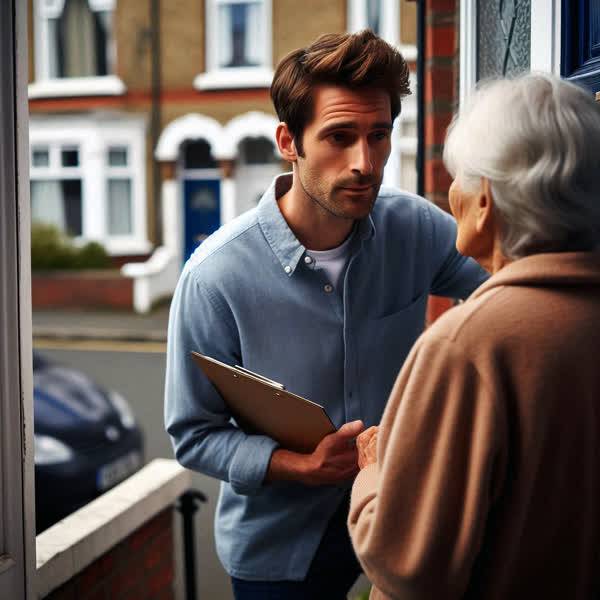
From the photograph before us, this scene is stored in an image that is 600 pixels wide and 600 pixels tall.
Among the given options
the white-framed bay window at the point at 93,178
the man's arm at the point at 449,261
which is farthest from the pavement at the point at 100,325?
the man's arm at the point at 449,261

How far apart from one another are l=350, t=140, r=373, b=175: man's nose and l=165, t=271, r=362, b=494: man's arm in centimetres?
44

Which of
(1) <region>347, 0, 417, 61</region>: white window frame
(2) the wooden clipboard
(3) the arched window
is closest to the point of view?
(2) the wooden clipboard

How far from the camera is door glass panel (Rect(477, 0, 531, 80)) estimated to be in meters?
2.30

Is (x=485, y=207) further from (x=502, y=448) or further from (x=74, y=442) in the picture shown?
(x=74, y=442)

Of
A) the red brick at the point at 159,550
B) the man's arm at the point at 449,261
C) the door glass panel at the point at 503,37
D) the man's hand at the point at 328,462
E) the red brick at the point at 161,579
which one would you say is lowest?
the red brick at the point at 161,579

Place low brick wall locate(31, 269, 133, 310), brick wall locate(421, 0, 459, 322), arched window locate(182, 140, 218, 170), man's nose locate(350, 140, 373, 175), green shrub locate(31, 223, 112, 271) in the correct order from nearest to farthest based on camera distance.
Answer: man's nose locate(350, 140, 373, 175), brick wall locate(421, 0, 459, 322), low brick wall locate(31, 269, 133, 310), green shrub locate(31, 223, 112, 271), arched window locate(182, 140, 218, 170)

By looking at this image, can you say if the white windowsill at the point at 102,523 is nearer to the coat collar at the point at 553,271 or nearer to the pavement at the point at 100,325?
the coat collar at the point at 553,271

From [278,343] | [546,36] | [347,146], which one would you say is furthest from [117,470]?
[546,36]

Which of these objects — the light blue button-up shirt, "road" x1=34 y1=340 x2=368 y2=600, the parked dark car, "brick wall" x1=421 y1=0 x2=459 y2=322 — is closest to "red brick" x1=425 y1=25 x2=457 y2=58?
"brick wall" x1=421 y1=0 x2=459 y2=322

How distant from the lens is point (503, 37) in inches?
102

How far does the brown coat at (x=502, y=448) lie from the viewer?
1.17 m

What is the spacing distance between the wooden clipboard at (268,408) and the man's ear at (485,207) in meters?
0.58

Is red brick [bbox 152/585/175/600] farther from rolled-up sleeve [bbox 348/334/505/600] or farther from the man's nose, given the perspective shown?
rolled-up sleeve [bbox 348/334/505/600]

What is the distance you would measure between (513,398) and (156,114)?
648 inches
